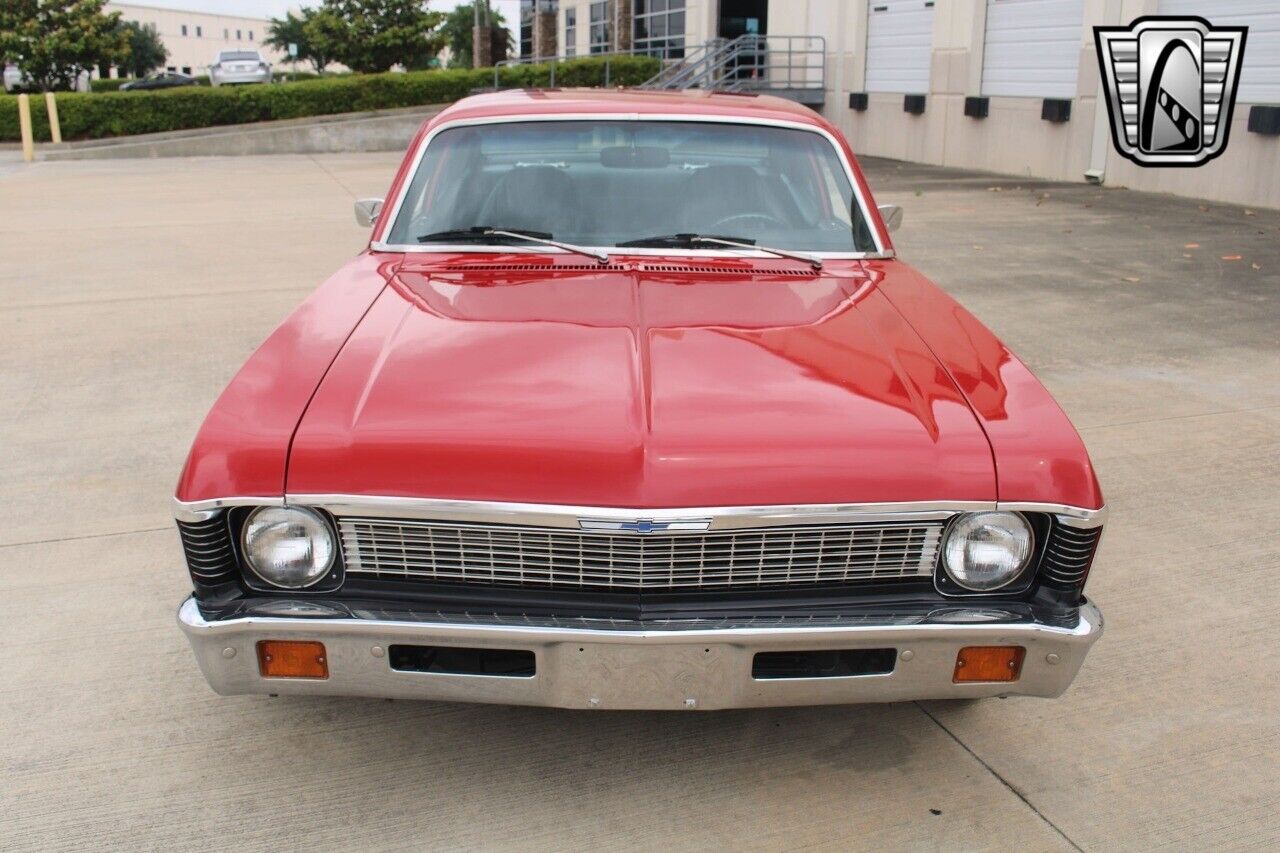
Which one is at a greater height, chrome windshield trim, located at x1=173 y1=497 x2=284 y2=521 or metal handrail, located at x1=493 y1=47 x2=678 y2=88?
metal handrail, located at x1=493 y1=47 x2=678 y2=88

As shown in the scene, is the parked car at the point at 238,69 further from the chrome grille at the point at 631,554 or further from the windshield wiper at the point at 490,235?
the chrome grille at the point at 631,554

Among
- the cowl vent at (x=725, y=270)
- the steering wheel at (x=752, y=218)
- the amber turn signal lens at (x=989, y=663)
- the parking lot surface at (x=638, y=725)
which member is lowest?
the parking lot surface at (x=638, y=725)

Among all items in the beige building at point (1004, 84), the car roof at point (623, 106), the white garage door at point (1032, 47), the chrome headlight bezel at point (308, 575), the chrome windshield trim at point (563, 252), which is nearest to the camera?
the chrome headlight bezel at point (308, 575)

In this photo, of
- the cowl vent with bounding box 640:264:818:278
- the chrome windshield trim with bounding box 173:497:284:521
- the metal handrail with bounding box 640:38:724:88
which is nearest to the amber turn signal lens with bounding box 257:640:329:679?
the chrome windshield trim with bounding box 173:497:284:521

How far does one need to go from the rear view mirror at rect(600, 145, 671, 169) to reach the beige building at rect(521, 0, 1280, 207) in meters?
10.3

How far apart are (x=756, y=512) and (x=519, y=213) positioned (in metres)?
1.75

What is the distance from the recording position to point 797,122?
13.5ft

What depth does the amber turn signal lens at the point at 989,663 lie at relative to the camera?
2.52 metres

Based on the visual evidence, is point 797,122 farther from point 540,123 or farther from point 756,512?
point 756,512

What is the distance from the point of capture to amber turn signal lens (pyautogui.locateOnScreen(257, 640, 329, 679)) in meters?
2.48

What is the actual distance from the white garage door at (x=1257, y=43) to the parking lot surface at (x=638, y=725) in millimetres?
6963

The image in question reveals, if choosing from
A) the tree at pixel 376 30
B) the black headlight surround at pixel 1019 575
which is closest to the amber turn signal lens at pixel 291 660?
the black headlight surround at pixel 1019 575

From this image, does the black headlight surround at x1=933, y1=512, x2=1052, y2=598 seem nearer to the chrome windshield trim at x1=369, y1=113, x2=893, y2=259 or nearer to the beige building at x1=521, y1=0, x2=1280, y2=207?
the chrome windshield trim at x1=369, y1=113, x2=893, y2=259

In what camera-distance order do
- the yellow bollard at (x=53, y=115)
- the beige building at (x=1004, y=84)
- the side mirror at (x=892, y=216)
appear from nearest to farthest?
the side mirror at (x=892, y=216)
the beige building at (x=1004, y=84)
the yellow bollard at (x=53, y=115)
